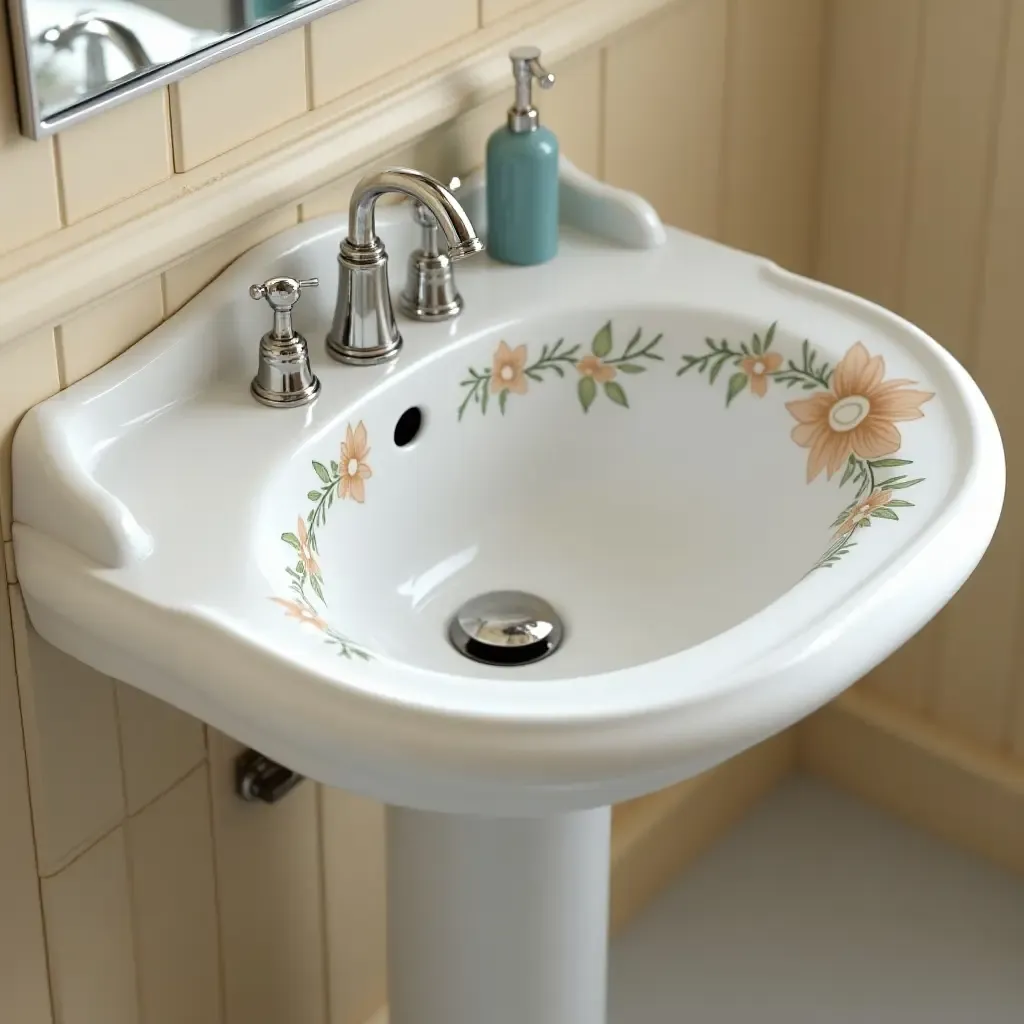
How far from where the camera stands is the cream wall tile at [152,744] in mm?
1308

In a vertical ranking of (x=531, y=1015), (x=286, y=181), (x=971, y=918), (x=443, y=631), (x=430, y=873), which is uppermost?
(x=286, y=181)

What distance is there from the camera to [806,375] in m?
1.32

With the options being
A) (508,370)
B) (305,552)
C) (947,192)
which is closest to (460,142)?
(508,370)

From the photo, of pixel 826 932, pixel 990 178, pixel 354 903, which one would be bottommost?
pixel 826 932

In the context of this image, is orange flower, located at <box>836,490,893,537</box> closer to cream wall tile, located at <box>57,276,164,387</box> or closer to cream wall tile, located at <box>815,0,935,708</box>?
cream wall tile, located at <box>57,276,164,387</box>

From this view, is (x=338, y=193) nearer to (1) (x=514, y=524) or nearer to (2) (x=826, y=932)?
(1) (x=514, y=524)

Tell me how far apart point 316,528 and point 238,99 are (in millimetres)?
293

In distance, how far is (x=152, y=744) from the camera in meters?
1.34

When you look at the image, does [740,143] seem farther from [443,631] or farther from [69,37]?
[69,37]

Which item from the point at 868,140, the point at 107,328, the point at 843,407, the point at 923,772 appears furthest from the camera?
the point at 923,772

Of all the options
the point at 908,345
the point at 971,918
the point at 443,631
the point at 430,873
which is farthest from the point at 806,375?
the point at 971,918

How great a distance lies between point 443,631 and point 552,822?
0.16m

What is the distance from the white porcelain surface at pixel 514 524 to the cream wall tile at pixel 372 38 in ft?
0.35

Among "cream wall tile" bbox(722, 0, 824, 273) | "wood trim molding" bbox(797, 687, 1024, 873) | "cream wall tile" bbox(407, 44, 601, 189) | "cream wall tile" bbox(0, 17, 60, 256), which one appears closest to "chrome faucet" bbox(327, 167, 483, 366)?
"cream wall tile" bbox(407, 44, 601, 189)
